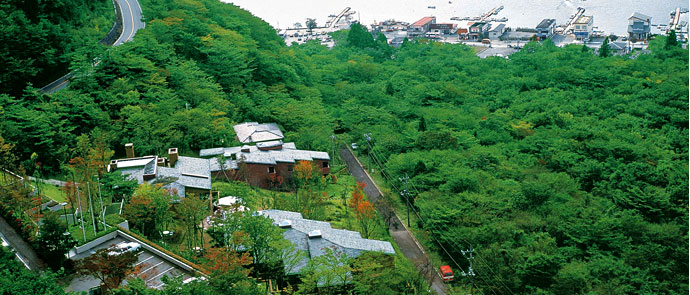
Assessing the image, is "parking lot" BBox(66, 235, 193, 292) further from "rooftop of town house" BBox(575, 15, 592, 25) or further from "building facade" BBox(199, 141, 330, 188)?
"rooftop of town house" BBox(575, 15, 592, 25)

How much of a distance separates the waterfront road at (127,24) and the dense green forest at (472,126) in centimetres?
120

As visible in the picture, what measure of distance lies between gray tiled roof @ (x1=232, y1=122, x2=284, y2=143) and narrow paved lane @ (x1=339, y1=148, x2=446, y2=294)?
482 centimetres

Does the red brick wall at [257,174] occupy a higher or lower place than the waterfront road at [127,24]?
lower

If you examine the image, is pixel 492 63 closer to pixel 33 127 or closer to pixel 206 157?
pixel 206 157

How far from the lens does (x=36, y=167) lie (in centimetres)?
2484

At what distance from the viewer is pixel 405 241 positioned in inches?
1053

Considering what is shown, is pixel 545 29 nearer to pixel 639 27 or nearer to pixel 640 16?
pixel 639 27

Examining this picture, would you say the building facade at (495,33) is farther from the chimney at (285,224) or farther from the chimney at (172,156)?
A: the chimney at (285,224)

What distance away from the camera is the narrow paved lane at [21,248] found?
61.1 feet

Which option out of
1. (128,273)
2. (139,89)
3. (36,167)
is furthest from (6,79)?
(128,273)

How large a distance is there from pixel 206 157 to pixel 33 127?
7859 millimetres

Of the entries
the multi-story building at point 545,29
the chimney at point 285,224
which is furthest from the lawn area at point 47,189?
the multi-story building at point 545,29

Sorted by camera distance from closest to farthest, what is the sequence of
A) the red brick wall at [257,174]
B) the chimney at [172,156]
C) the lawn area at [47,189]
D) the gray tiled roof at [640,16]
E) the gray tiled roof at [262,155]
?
1. the lawn area at [47,189]
2. the chimney at [172,156]
3. the red brick wall at [257,174]
4. the gray tiled roof at [262,155]
5. the gray tiled roof at [640,16]

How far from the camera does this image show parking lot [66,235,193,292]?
59.0 ft
